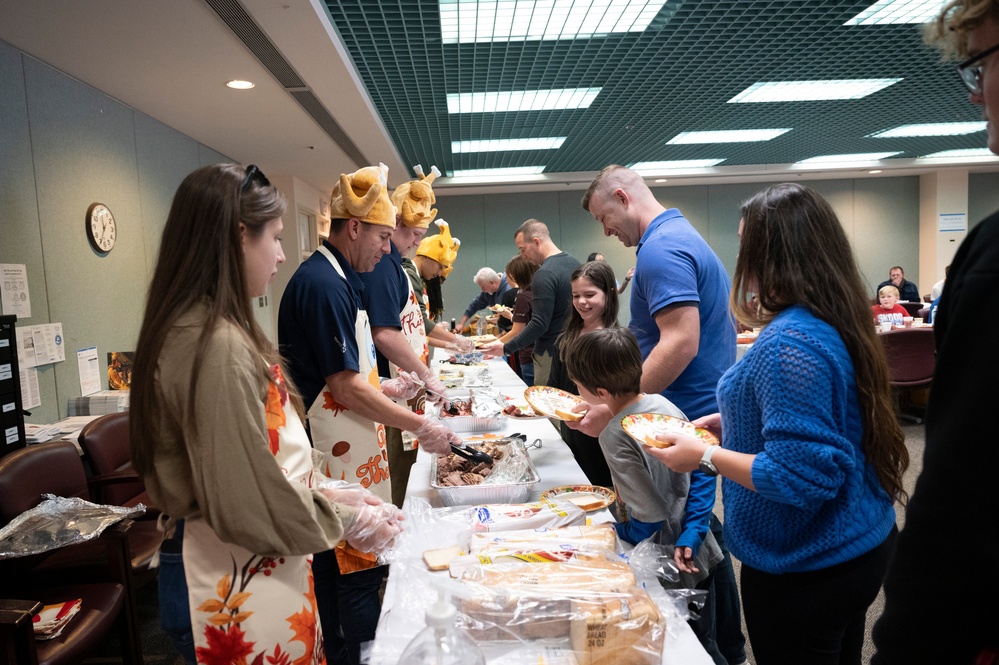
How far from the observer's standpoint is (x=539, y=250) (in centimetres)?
403

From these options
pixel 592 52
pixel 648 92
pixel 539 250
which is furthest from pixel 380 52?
pixel 648 92

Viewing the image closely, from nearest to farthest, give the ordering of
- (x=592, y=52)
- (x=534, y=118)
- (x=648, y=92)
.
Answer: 1. (x=592, y=52)
2. (x=648, y=92)
3. (x=534, y=118)

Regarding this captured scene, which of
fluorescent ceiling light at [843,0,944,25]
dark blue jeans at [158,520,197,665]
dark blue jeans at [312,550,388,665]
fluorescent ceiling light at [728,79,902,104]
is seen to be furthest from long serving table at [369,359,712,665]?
fluorescent ceiling light at [728,79,902,104]

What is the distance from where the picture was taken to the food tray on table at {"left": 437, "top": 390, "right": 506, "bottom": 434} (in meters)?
2.42

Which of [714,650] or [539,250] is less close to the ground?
[539,250]

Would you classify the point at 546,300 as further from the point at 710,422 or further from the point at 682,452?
the point at 682,452

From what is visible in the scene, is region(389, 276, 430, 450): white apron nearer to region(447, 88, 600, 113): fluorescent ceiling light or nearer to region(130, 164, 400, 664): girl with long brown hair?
region(130, 164, 400, 664): girl with long brown hair

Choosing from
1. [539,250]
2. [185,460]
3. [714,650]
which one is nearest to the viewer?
[185,460]

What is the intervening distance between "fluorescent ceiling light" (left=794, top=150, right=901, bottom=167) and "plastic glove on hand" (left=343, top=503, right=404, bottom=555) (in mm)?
10510

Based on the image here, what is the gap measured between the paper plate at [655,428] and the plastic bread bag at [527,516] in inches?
10.0

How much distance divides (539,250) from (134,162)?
124 inches

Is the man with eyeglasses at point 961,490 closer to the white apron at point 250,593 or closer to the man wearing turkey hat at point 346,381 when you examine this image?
the white apron at point 250,593

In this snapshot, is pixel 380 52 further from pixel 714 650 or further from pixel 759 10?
pixel 714 650

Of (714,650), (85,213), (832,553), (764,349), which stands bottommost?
(714,650)
